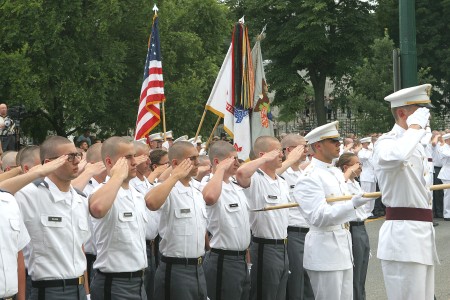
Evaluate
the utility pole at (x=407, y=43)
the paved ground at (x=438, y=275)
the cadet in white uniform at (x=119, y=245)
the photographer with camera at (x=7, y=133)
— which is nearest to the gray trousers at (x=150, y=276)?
the cadet in white uniform at (x=119, y=245)

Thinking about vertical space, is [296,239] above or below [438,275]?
above

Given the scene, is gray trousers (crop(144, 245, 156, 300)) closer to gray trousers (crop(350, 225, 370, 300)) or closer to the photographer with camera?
gray trousers (crop(350, 225, 370, 300))

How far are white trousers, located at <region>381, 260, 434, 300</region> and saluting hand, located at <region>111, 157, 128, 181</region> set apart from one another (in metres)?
2.33

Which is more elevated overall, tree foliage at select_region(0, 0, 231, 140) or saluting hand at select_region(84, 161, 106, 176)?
tree foliage at select_region(0, 0, 231, 140)

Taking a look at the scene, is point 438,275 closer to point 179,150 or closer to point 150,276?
point 150,276

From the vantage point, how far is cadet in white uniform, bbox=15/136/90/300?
629 cm

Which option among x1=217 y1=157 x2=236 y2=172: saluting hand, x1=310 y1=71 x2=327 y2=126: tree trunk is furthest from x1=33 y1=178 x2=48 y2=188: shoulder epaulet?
x1=310 y1=71 x2=327 y2=126: tree trunk

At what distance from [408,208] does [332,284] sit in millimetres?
1164

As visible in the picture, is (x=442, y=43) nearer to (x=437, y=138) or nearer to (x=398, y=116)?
(x=437, y=138)

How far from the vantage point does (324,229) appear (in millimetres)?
7930

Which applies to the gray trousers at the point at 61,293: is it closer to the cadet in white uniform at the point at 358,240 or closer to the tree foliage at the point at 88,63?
the cadet in white uniform at the point at 358,240

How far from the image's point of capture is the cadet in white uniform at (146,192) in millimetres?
8336

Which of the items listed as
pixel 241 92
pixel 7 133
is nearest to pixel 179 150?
pixel 241 92

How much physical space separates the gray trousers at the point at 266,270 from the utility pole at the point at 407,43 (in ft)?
17.0
